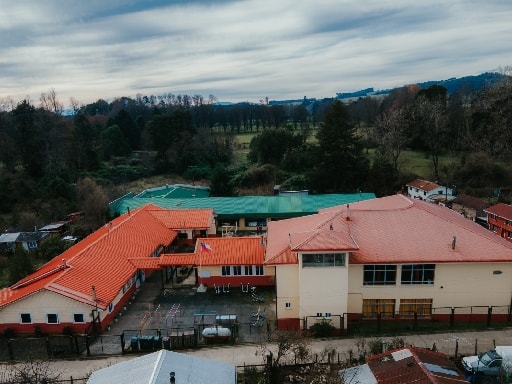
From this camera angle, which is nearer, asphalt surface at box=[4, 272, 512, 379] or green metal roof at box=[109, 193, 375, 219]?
asphalt surface at box=[4, 272, 512, 379]

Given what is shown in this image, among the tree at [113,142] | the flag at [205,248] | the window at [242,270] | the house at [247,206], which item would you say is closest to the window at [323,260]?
the window at [242,270]

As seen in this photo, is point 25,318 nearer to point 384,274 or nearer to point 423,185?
point 384,274

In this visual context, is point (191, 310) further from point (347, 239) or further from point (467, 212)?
point (467, 212)

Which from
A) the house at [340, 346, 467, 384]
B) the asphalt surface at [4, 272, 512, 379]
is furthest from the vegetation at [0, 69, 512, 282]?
the house at [340, 346, 467, 384]

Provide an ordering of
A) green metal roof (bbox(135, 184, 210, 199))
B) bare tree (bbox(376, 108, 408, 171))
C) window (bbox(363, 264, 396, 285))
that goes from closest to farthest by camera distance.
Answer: window (bbox(363, 264, 396, 285))
green metal roof (bbox(135, 184, 210, 199))
bare tree (bbox(376, 108, 408, 171))

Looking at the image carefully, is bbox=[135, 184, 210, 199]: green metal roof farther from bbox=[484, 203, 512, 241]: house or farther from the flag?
bbox=[484, 203, 512, 241]: house

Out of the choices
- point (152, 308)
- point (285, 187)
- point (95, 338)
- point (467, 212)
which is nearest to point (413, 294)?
point (152, 308)
